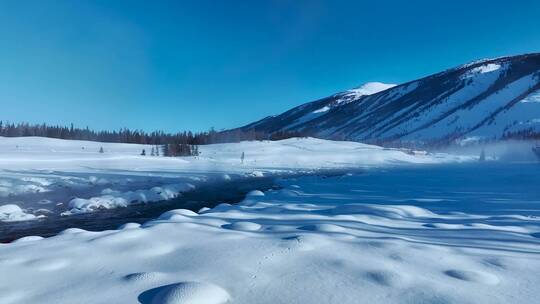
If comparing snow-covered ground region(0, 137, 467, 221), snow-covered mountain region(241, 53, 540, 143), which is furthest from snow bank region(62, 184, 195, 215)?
snow-covered mountain region(241, 53, 540, 143)

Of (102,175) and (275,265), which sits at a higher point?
(275,265)

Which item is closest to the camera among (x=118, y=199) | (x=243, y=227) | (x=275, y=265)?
(x=275, y=265)

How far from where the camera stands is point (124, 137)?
6662cm

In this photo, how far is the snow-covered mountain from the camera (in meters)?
107

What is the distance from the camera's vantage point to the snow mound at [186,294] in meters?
2.62

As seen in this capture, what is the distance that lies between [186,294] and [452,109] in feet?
512

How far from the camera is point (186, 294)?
267 cm

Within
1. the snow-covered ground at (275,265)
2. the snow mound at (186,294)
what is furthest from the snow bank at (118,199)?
the snow mound at (186,294)

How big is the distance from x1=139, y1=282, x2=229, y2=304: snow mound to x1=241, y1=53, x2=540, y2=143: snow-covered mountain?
104350 millimetres

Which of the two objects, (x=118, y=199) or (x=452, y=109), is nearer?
(x=118, y=199)

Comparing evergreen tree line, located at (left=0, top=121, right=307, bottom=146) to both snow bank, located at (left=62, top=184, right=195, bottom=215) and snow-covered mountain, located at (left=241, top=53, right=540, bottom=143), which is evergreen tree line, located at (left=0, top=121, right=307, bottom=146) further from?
snow-covered mountain, located at (left=241, top=53, right=540, bottom=143)

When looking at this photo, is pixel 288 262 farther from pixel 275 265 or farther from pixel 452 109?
pixel 452 109

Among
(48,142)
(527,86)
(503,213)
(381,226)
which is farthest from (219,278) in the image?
(527,86)

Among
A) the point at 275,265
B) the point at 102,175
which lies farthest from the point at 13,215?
the point at 102,175
